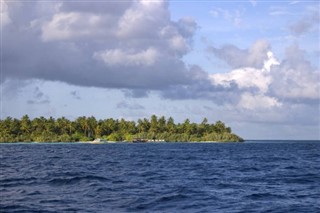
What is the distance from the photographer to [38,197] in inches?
1300

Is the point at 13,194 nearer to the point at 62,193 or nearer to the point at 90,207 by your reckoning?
the point at 62,193

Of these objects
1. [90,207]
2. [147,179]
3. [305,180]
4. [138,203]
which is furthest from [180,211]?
[305,180]

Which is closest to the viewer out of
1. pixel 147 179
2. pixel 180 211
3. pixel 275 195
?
pixel 180 211

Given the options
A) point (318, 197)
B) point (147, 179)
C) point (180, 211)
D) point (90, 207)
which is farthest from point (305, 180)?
point (90, 207)

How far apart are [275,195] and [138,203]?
12073 mm

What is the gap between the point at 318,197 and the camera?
36.1 metres

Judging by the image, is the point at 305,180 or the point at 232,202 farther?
the point at 305,180

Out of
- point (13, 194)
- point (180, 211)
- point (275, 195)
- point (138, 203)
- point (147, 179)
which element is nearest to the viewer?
point (180, 211)

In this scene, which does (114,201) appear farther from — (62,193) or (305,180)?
(305,180)

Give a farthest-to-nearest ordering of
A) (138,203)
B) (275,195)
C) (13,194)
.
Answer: (275,195) < (13,194) < (138,203)

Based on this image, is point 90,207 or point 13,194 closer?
point 90,207

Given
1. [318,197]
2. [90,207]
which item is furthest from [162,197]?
[318,197]

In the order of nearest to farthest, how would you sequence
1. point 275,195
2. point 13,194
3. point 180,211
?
1. point 180,211
2. point 13,194
3. point 275,195

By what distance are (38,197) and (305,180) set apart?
28.6 metres
